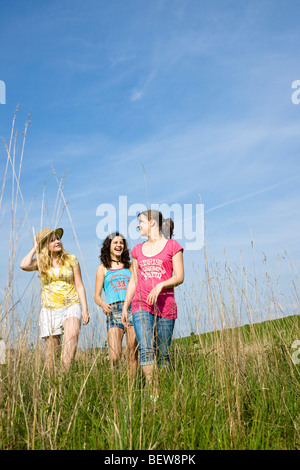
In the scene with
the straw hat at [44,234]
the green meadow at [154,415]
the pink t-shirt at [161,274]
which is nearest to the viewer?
the green meadow at [154,415]

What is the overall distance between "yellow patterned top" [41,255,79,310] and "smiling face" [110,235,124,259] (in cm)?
54

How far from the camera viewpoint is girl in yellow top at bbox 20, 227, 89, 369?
3.91 m

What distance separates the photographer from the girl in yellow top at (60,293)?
391cm

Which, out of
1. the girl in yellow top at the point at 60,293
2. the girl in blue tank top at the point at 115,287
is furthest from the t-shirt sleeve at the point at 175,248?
the girl in yellow top at the point at 60,293

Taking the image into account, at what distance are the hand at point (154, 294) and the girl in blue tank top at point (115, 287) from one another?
0.95 meters

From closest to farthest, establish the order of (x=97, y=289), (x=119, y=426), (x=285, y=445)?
(x=119, y=426) → (x=285, y=445) → (x=97, y=289)

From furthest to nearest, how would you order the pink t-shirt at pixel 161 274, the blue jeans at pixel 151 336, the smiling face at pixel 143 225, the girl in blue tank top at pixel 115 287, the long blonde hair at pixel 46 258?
the girl in blue tank top at pixel 115 287 → the long blonde hair at pixel 46 258 → the smiling face at pixel 143 225 → the pink t-shirt at pixel 161 274 → the blue jeans at pixel 151 336

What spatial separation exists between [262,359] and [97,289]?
1943 millimetres

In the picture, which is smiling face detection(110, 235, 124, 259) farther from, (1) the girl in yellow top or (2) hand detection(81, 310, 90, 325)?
(2) hand detection(81, 310, 90, 325)

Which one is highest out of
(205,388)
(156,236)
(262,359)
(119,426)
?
(156,236)

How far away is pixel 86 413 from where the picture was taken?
2.46 meters

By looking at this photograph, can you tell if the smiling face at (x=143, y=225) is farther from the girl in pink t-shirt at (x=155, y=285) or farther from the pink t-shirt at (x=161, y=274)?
the pink t-shirt at (x=161, y=274)
